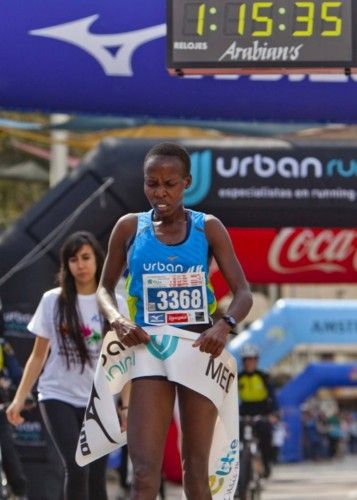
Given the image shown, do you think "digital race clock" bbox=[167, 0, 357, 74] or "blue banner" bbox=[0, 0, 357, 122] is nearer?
"digital race clock" bbox=[167, 0, 357, 74]

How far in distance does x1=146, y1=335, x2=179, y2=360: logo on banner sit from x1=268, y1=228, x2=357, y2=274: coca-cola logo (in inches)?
357

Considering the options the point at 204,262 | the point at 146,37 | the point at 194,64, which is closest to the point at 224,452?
the point at 204,262

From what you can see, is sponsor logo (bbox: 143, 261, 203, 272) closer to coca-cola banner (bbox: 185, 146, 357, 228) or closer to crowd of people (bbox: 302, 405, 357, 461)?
coca-cola banner (bbox: 185, 146, 357, 228)

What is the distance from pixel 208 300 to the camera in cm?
649

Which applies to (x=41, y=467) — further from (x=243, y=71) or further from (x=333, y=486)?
(x=333, y=486)

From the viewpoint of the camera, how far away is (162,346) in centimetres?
633

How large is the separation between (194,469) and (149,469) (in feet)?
0.84

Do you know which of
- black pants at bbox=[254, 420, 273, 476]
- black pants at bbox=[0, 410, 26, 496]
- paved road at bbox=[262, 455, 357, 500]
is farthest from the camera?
paved road at bbox=[262, 455, 357, 500]

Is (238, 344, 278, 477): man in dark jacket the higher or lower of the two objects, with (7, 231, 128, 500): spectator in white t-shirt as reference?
lower

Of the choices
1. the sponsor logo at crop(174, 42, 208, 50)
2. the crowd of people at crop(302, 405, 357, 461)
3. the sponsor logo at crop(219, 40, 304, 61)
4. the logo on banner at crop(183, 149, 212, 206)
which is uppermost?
the sponsor logo at crop(174, 42, 208, 50)

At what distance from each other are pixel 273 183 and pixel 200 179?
0.57 metres

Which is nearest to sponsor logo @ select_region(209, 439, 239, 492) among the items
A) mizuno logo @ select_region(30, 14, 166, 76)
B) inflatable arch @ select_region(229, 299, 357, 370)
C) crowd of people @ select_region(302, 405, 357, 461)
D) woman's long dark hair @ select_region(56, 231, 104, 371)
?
woman's long dark hair @ select_region(56, 231, 104, 371)

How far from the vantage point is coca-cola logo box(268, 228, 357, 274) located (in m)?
15.3

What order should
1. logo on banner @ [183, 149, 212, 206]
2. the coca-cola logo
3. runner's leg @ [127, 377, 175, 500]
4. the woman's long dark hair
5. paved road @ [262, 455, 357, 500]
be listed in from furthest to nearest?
paved road @ [262, 455, 357, 500] → the coca-cola logo → logo on banner @ [183, 149, 212, 206] → the woman's long dark hair → runner's leg @ [127, 377, 175, 500]
